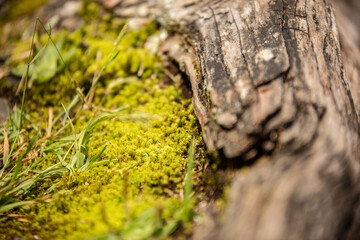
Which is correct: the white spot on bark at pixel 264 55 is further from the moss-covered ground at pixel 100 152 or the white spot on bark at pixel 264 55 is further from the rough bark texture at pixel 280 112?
the moss-covered ground at pixel 100 152

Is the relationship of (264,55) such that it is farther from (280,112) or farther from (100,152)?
(100,152)

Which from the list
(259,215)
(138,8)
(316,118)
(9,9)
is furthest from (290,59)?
(9,9)

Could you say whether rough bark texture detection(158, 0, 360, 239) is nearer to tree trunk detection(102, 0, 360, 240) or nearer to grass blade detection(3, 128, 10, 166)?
tree trunk detection(102, 0, 360, 240)

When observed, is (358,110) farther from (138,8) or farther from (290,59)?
(138,8)

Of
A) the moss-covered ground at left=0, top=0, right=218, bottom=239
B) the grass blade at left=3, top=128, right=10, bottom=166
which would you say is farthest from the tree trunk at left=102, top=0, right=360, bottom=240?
the grass blade at left=3, top=128, right=10, bottom=166

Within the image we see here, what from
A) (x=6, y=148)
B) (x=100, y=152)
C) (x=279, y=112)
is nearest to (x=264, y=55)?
(x=279, y=112)

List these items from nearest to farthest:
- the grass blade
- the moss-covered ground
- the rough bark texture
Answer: the rough bark texture
the moss-covered ground
the grass blade
